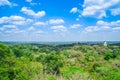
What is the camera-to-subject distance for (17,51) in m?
73.2

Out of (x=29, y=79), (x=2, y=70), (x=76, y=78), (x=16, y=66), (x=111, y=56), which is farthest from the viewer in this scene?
(x=111, y=56)

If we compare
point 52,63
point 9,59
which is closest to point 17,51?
point 52,63

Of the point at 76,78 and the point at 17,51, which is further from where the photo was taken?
the point at 17,51

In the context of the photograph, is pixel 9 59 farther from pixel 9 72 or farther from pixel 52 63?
pixel 52 63

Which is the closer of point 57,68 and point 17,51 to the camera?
point 57,68

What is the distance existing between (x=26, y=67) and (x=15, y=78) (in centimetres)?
535

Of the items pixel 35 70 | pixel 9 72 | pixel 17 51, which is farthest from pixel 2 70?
pixel 17 51

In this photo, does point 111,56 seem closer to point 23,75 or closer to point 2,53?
point 2,53

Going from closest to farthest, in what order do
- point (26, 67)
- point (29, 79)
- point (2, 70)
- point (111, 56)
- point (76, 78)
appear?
point (76, 78), point (29, 79), point (2, 70), point (26, 67), point (111, 56)

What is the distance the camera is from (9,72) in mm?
30203

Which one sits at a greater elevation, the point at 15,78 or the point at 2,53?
the point at 2,53

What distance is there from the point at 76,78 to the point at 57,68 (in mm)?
28276

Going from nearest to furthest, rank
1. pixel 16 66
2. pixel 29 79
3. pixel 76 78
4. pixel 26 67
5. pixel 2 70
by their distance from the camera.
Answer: pixel 76 78
pixel 29 79
pixel 2 70
pixel 16 66
pixel 26 67

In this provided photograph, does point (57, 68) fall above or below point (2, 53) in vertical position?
below
